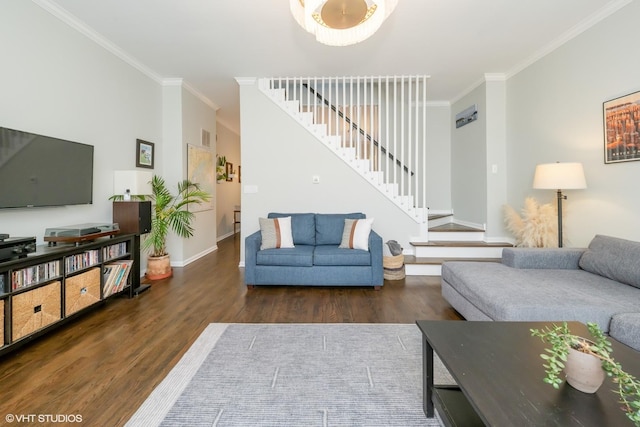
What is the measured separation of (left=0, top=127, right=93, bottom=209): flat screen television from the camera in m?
2.16

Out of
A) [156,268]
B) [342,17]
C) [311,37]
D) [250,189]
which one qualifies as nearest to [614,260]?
[342,17]

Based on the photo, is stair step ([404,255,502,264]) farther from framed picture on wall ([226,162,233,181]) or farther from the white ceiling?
framed picture on wall ([226,162,233,181])

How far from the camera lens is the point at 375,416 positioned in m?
1.43

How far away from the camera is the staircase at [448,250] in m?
3.94

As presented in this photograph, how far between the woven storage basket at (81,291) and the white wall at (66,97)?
561 millimetres

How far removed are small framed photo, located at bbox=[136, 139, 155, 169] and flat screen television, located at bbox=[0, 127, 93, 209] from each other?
1.01 meters

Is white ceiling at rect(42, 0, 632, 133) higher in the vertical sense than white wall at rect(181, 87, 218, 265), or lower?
higher

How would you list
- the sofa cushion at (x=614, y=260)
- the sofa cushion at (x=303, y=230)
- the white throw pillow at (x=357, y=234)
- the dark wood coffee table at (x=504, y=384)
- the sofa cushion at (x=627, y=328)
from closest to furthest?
the dark wood coffee table at (x=504, y=384)
the sofa cushion at (x=627, y=328)
the sofa cushion at (x=614, y=260)
the white throw pillow at (x=357, y=234)
the sofa cushion at (x=303, y=230)

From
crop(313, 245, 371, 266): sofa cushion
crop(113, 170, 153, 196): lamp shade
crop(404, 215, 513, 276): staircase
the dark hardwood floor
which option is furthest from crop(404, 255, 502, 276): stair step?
crop(113, 170, 153, 196): lamp shade

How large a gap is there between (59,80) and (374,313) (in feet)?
12.5

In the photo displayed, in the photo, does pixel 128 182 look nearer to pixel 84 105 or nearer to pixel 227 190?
pixel 84 105

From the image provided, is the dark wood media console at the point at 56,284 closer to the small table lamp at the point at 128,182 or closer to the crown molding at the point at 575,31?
the small table lamp at the point at 128,182

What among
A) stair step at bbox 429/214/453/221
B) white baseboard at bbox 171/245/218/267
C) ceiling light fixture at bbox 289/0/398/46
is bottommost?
white baseboard at bbox 171/245/218/267

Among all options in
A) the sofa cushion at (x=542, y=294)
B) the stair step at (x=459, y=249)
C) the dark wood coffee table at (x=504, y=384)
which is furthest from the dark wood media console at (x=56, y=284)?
the stair step at (x=459, y=249)
